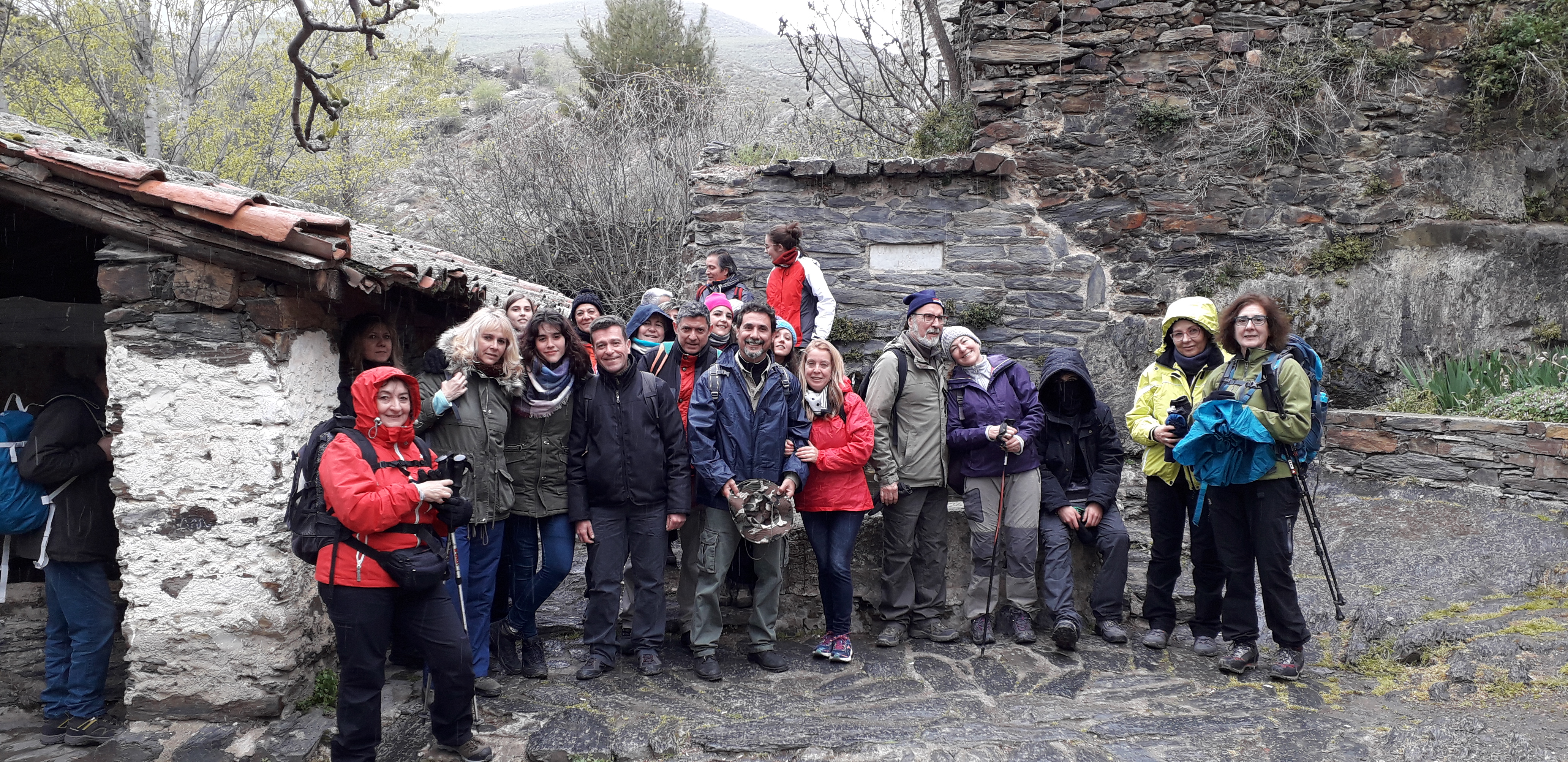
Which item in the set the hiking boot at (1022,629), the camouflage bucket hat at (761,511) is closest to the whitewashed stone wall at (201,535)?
the camouflage bucket hat at (761,511)

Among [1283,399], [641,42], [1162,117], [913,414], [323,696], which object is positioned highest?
[641,42]

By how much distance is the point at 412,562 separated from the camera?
10.8ft

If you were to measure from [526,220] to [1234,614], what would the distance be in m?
10.6

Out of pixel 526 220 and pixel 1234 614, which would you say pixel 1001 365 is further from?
pixel 526 220

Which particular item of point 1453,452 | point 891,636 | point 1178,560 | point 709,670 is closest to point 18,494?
point 709,670

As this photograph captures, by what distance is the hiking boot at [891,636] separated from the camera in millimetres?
4762

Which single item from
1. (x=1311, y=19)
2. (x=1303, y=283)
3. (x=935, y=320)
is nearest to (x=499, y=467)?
(x=935, y=320)

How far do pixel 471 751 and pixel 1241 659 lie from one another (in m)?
3.48

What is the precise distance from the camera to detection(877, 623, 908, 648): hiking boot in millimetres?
4762

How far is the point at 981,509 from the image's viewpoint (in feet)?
15.7

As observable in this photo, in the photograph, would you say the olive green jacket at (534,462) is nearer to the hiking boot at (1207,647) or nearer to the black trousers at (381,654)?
the black trousers at (381,654)

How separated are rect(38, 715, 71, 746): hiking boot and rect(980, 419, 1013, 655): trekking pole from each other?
167 inches

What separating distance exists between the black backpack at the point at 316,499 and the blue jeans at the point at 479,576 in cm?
71

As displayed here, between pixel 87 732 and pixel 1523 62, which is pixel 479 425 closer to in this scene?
pixel 87 732
